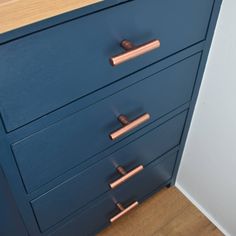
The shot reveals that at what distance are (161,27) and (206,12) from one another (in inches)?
5.3

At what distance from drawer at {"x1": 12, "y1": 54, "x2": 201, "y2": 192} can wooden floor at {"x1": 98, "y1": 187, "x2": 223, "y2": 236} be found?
50cm

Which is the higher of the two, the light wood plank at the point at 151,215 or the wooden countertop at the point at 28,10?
the wooden countertop at the point at 28,10

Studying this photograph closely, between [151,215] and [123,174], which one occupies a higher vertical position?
[123,174]

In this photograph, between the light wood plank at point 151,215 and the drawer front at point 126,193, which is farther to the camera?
the light wood plank at point 151,215

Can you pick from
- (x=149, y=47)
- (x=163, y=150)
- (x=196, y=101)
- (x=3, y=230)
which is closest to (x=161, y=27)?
(x=149, y=47)

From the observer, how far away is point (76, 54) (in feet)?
1.70

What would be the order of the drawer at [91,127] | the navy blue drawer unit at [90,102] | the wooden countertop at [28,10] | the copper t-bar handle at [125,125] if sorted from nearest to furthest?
the wooden countertop at [28,10], the navy blue drawer unit at [90,102], the drawer at [91,127], the copper t-bar handle at [125,125]

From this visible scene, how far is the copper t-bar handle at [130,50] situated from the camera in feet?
1.77

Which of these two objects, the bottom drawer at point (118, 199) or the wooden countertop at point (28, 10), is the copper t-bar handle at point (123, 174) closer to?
the bottom drawer at point (118, 199)

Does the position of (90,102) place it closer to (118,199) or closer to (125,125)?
(125,125)

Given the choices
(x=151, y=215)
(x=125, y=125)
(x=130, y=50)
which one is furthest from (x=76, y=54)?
(x=151, y=215)

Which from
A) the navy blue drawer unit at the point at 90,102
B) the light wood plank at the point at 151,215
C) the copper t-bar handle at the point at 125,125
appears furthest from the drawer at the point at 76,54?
the light wood plank at the point at 151,215

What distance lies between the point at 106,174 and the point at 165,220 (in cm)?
45

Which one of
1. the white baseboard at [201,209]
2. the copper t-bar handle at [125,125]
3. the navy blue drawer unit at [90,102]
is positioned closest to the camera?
the navy blue drawer unit at [90,102]
